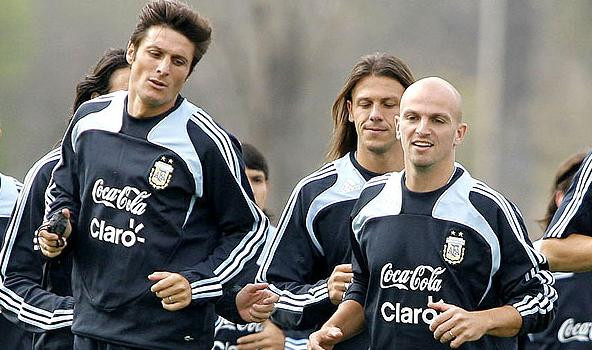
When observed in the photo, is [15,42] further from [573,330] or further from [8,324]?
[573,330]

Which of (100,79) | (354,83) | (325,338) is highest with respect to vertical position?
(354,83)

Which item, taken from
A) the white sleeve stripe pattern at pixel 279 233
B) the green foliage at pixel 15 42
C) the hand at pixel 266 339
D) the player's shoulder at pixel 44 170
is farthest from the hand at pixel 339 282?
the green foliage at pixel 15 42

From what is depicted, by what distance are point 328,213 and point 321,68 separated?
57.2ft

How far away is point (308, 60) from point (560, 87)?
3.77 metres

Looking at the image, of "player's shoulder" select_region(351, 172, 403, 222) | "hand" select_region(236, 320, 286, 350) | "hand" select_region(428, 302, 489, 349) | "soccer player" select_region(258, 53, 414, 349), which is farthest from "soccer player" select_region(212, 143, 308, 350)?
"hand" select_region(428, 302, 489, 349)

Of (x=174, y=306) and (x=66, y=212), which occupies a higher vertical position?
(x=66, y=212)

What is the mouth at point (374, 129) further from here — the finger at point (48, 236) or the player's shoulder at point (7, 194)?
the player's shoulder at point (7, 194)

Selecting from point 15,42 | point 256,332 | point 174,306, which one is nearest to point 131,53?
point 174,306

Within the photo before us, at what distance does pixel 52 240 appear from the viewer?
290 inches

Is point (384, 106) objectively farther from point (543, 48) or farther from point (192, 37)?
point (543, 48)

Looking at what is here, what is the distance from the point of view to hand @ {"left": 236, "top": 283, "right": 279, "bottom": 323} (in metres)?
7.54

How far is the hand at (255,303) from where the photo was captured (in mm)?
7539

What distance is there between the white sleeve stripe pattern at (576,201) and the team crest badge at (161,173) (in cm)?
196

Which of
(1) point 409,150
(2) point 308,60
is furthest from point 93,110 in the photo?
(2) point 308,60
